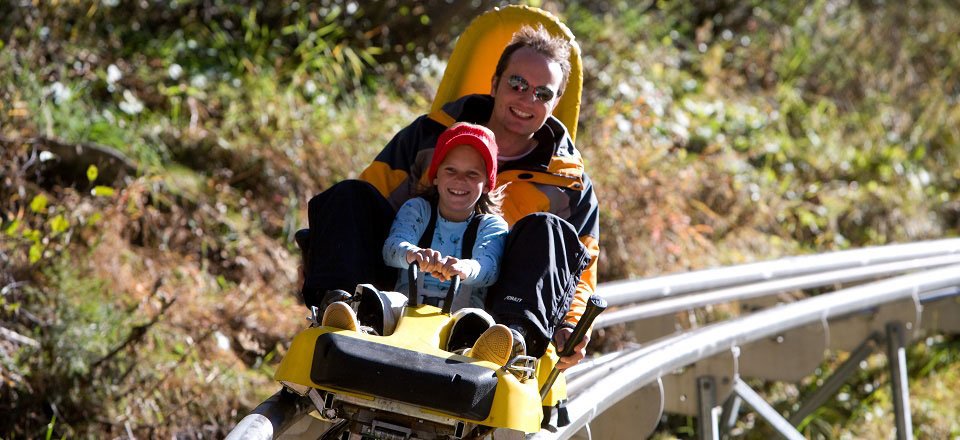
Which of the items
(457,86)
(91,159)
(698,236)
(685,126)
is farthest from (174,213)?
(685,126)

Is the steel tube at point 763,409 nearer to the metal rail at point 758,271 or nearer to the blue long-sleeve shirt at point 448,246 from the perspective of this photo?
the metal rail at point 758,271

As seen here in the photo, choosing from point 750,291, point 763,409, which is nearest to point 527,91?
point 763,409

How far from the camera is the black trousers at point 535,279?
3.46 metres

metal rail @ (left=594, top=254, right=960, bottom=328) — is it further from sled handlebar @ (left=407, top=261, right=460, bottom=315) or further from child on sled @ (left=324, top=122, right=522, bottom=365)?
sled handlebar @ (left=407, top=261, right=460, bottom=315)

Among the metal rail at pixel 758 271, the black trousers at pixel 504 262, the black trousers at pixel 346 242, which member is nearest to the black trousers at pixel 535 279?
the black trousers at pixel 504 262

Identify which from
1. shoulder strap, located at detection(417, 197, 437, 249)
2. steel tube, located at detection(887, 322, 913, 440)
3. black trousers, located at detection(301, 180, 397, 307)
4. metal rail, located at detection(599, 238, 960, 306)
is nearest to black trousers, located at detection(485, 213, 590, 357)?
shoulder strap, located at detection(417, 197, 437, 249)

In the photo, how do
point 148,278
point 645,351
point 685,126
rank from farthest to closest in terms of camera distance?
point 685,126
point 148,278
point 645,351

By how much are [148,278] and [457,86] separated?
2.00 meters

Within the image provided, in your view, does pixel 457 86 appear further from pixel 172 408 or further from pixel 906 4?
pixel 906 4

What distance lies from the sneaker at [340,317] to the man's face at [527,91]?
49.8 inches

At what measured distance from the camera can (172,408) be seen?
15.8 feet

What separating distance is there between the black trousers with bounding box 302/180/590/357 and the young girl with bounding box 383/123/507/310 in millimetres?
67

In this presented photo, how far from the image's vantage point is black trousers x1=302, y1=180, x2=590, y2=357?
11.4ft

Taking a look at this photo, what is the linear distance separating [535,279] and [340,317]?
2.13 feet
